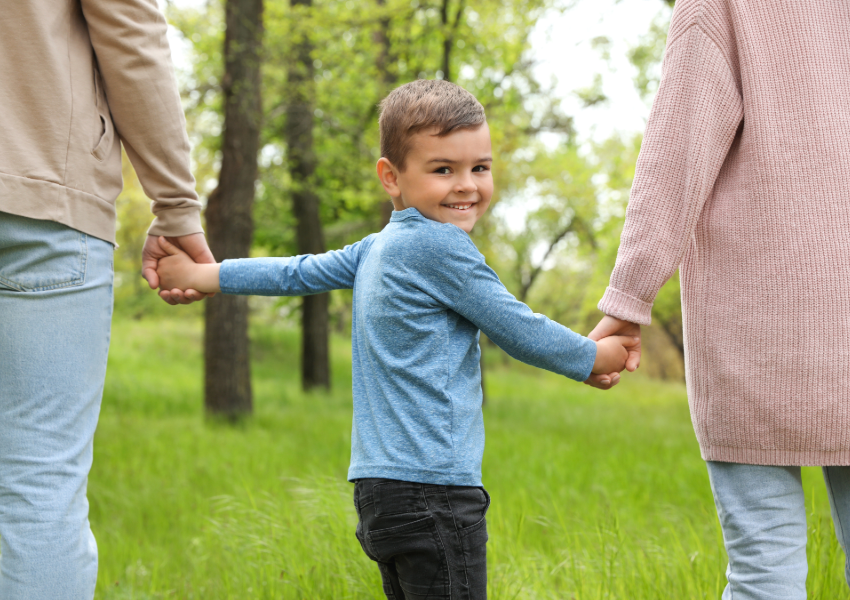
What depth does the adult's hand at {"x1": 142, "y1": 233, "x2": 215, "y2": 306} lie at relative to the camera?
7.41 feet

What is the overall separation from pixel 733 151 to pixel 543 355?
658 millimetres

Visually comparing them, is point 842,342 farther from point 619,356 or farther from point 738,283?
point 619,356

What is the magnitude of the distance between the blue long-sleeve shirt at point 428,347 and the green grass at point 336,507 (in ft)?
3.15

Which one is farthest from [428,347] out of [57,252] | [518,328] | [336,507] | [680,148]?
[336,507]

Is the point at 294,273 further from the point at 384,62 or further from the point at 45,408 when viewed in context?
the point at 384,62

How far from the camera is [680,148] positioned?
1733mm

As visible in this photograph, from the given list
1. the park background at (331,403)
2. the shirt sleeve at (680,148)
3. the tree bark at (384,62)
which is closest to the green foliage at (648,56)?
the park background at (331,403)

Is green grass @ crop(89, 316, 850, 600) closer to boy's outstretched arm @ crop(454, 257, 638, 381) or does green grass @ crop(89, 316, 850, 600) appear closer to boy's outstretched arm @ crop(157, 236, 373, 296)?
boy's outstretched arm @ crop(454, 257, 638, 381)

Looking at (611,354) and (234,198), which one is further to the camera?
(234,198)

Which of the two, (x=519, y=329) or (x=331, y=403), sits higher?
(x=519, y=329)

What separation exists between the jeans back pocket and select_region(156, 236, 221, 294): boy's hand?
506 millimetres

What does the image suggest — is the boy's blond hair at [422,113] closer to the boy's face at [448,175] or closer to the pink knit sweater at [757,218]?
the boy's face at [448,175]

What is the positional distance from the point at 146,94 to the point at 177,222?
43 centimetres

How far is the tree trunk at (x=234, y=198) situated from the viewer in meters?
7.45
